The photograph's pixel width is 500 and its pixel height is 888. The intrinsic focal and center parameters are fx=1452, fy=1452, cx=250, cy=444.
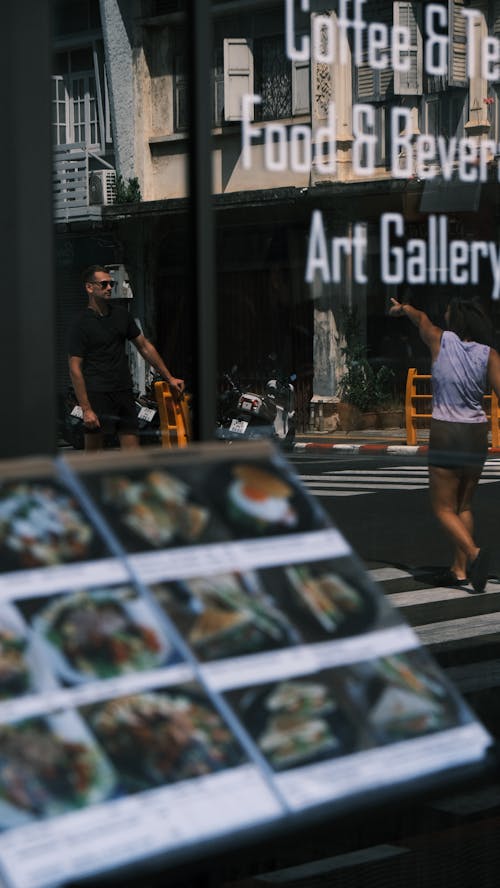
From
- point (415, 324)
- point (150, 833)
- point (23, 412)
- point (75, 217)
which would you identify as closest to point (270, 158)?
point (75, 217)

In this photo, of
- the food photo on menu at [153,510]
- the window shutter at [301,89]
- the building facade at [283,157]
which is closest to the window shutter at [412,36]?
the building facade at [283,157]

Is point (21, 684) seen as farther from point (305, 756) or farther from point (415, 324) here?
point (415, 324)

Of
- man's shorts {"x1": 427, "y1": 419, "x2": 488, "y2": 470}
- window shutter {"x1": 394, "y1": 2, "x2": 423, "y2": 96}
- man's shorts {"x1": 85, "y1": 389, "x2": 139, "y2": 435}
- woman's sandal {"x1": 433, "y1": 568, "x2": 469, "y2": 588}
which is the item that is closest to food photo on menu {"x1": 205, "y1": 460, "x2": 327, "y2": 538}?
man's shorts {"x1": 85, "y1": 389, "x2": 139, "y2": 435}

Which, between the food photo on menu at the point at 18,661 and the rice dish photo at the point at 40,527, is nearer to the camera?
the food photo on menu at the point at 18,661

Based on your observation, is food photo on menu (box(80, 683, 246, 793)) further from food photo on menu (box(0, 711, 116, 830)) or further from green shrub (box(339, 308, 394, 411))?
green shrub (box(339, 308, 394, 411))

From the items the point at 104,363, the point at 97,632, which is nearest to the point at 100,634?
the point at 97,632

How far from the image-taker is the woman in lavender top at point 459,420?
538cm

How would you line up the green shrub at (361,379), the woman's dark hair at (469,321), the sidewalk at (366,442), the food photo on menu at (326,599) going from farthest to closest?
the sidewalk at (366,442) → the green shrub at (361,379) → the woman's dark hair at (469,321) → the food photo on menu at (326,599)

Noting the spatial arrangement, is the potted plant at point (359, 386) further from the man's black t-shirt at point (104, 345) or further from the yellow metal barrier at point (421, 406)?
the man's black t-shirt at point (104, 345)

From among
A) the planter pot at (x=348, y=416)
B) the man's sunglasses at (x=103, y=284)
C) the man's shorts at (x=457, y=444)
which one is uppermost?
the man's sunglasses at (x=103, y=284)

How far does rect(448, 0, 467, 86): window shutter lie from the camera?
4.69 meters

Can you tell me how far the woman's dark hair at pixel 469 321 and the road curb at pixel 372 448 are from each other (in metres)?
0.46

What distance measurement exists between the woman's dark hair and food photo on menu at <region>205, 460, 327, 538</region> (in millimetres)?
2464

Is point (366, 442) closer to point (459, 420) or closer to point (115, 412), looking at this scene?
point (459, 420)
